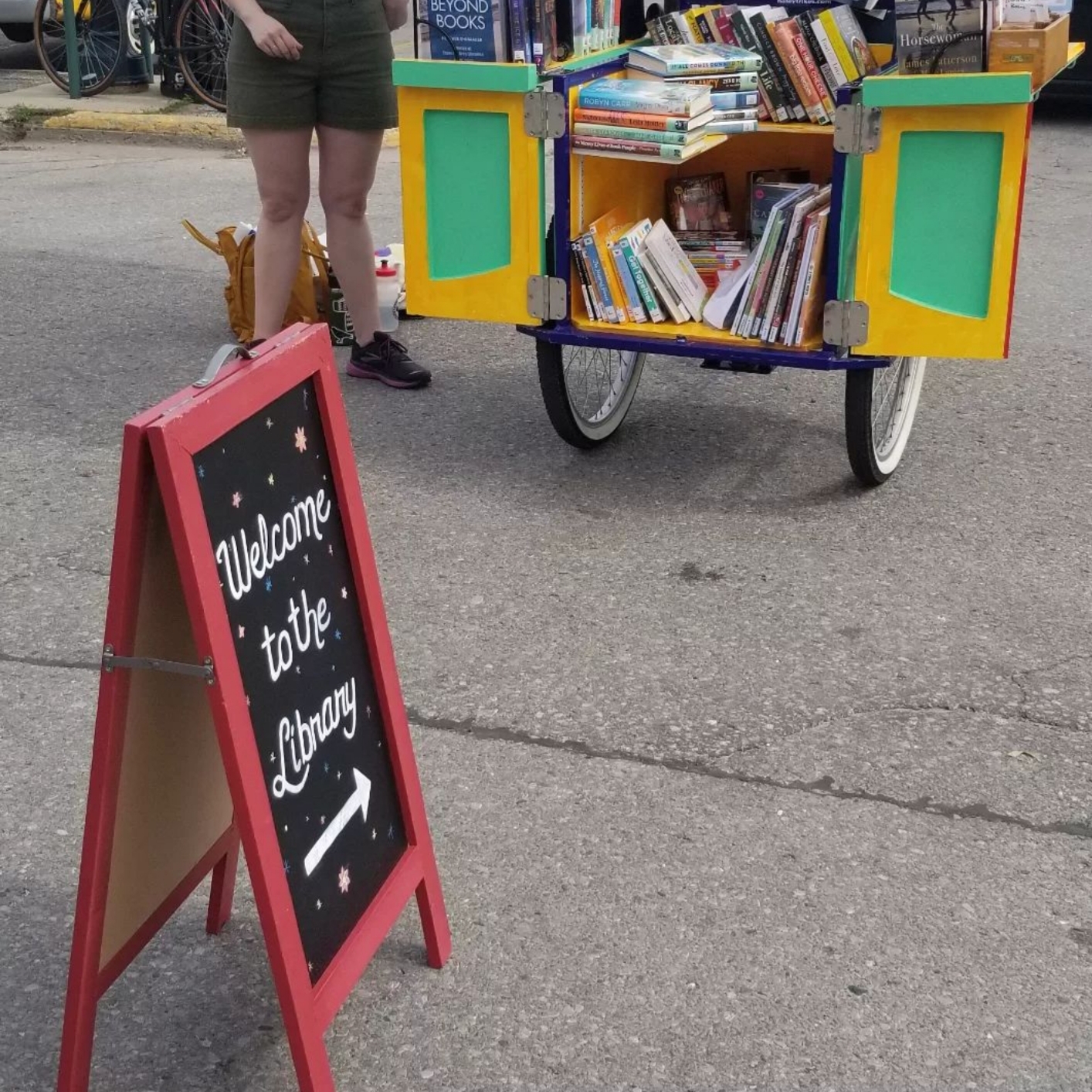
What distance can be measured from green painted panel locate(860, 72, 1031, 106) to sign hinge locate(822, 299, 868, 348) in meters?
0.52

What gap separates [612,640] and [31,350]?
3182mm

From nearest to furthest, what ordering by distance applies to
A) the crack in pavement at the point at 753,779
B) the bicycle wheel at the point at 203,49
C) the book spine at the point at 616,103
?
the crack in pavement at the point at 753,779 → the book spine at the point at 616,103 → the bicycle wheel at the point at 203,49

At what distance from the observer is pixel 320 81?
15.9ft

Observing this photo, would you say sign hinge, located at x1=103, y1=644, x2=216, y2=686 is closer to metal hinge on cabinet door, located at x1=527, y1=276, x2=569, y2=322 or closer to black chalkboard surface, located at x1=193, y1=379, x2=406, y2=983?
black chalkboard surface, located at x1=193, y1=379, x2=406, y2=983

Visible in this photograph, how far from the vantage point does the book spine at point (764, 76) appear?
438 centimetres

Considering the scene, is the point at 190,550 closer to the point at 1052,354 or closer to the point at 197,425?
the point at 197,425

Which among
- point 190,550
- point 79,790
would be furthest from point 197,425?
point 79,790

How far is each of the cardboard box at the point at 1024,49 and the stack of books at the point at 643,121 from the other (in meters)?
0.76

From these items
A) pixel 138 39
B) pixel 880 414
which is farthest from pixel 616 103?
pixel 138 39

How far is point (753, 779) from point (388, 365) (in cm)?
275

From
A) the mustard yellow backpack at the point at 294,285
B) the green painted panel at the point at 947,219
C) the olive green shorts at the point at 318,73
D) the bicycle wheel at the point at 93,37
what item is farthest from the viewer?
the bicycle wheel at the point at 93,37

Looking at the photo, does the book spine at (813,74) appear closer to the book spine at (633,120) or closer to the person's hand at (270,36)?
the book spine at (633,120)

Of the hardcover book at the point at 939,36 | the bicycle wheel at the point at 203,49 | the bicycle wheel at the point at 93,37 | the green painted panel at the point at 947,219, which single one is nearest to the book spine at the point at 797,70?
the hardcover book at the point at 939,36

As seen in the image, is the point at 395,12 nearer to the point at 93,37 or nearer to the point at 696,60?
the point at 696,60
